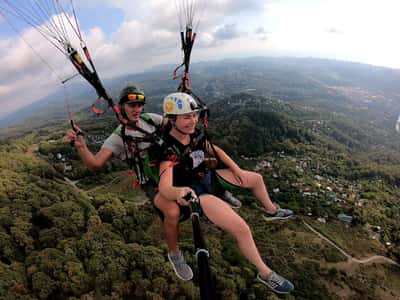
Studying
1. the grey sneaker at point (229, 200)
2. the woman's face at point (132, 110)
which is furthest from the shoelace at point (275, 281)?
the woman's face at point (132, 110)

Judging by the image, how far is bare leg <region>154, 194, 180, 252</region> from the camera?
4.38m

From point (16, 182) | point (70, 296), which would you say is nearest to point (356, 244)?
point (70, 296)

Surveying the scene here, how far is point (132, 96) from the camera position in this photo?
492 centimetres

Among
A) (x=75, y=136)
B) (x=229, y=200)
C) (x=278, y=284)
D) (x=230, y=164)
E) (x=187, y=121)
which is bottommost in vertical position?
(x=278, y=284)

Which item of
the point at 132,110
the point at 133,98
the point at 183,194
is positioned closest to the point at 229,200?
the point at 183,194

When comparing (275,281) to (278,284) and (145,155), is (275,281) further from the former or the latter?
(145,155)

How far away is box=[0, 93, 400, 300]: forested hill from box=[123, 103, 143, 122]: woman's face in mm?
20815

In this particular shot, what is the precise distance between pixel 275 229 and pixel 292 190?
2121cm

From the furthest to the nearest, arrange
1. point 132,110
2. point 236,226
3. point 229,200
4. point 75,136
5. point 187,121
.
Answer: point 229,200
point 132,110
point 187,121
point 75,136
point 236,226

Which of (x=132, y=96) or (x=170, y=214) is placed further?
(x=132, y=96)

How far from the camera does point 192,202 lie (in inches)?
130

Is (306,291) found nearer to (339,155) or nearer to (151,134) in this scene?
(151,134)

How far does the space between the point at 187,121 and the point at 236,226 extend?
1.76 metres

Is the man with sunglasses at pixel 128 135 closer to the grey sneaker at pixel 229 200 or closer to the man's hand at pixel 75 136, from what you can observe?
the man's hand at pixel 75 136
